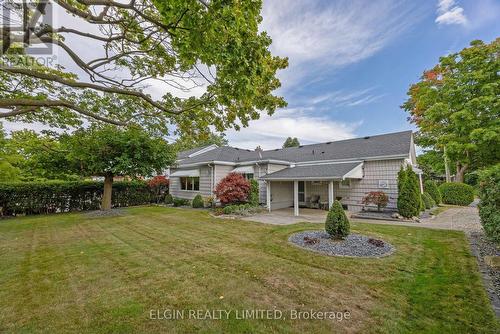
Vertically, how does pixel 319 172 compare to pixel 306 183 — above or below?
above

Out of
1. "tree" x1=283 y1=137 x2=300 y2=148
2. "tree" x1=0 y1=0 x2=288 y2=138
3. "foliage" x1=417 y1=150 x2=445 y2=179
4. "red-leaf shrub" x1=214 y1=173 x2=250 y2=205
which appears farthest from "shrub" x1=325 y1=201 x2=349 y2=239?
"tree" x1=283 y1=137 x2=300 y2=148

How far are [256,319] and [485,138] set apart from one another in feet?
76.2

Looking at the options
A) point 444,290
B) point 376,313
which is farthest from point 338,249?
point 376,313

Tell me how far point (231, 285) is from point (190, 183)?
17.5 metres

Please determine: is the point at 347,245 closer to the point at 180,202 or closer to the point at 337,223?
the point at 337,223

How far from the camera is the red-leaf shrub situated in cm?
1501

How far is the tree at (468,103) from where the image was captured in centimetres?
1720

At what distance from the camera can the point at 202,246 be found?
7176mm

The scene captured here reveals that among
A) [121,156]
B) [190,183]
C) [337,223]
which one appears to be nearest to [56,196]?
[121,156]

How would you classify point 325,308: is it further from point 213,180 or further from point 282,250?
point 213,180

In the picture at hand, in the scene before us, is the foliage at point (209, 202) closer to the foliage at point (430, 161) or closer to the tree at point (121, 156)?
the tree at point (121, 156)

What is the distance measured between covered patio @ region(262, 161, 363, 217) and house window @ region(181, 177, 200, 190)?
7.75 meters

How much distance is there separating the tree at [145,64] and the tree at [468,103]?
21342 mm

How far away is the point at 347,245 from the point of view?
6.92 metres
